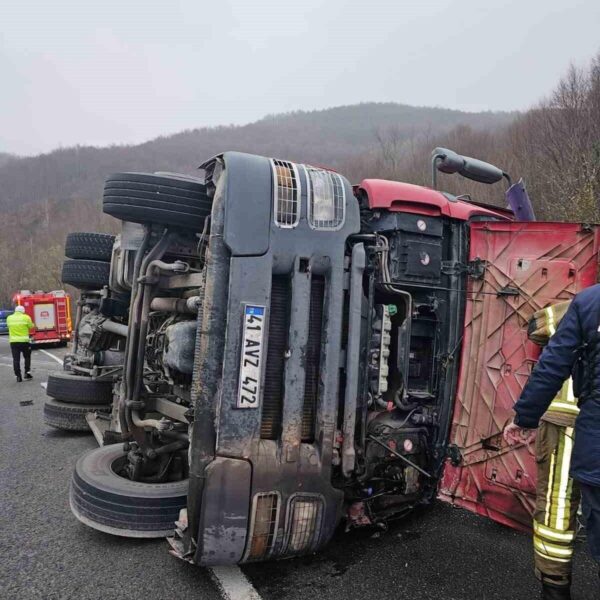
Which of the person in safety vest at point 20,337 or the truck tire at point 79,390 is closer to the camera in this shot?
the truck tire at point 79,390

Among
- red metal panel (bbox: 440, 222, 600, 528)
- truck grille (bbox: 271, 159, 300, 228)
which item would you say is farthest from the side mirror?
truck grille (bbox: 271, 159, 300, 228)

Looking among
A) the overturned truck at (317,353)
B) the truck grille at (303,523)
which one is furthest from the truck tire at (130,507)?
the truck grille at (303,523)

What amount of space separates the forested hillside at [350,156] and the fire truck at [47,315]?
1335cm

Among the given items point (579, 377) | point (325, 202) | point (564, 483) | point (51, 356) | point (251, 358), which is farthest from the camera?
point (51, 356)

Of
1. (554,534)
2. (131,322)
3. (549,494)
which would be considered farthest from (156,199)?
(554,534)

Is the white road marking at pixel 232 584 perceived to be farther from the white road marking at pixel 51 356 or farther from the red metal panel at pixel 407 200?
the white road marking at pixel 51 356

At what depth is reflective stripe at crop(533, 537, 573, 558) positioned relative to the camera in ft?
7.39

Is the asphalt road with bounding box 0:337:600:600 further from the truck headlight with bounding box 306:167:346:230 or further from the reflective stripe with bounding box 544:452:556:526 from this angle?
the truck headlight with bounding box 306:167:346:230

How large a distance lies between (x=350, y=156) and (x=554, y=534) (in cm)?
4053

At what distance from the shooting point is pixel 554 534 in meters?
2.29

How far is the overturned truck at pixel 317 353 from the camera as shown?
96.1 inches

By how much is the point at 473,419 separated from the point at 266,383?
1271 mm

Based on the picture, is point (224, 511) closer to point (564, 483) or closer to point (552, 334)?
point (564, 483)

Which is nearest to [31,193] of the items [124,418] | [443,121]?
[443,121]
